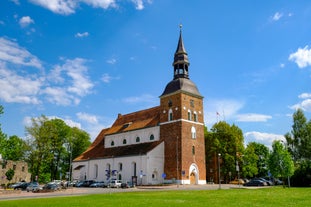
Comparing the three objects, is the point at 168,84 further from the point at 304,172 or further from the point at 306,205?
the point at 306,205

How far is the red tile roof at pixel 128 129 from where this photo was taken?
5703cm

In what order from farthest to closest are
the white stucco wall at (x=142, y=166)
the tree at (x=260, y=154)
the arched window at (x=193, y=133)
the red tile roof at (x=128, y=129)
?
the tree at (x=260, y=154) → the red tile roof at (x=128, y=129) → the arched window at (x=193, y=133) → the white stucco wall at (x=142, y=166)

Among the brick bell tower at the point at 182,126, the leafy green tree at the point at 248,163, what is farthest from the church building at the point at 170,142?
the leafy green tree at the point at 248,163

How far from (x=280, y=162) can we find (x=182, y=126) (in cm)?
1702

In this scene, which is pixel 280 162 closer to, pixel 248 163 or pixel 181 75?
pixel 248 163

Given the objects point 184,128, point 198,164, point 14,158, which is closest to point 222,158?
point 198,164

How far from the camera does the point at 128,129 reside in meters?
63.4

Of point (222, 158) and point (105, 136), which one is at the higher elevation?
point (105, 136)

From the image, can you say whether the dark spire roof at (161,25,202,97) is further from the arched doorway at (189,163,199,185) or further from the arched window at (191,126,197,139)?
the arched doorway at (189,163,199,185)

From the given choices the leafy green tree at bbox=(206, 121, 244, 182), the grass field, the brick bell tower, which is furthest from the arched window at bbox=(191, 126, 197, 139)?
the grass field

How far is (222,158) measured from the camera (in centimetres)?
6178

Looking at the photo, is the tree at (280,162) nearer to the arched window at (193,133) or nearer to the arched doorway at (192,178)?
the arched doorway at (192,178)

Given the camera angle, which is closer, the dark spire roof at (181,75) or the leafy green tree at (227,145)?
the dark spire roof at (181,75)

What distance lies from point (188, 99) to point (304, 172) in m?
21.6
